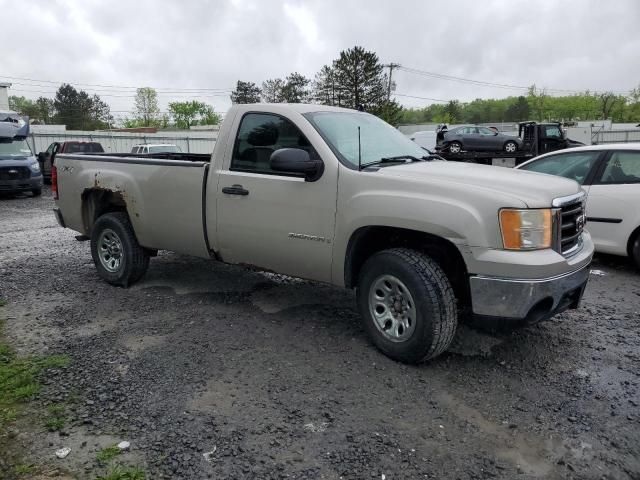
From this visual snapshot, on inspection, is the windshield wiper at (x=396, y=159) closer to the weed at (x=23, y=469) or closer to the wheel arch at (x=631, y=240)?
the weed at (x=23, y=469)

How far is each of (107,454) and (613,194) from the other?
6121 mm

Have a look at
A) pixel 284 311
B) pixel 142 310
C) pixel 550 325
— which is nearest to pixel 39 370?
pixel 142 310

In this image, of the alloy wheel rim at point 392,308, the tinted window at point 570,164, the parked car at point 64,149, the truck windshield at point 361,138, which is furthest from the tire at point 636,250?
the parked car at point 64,149

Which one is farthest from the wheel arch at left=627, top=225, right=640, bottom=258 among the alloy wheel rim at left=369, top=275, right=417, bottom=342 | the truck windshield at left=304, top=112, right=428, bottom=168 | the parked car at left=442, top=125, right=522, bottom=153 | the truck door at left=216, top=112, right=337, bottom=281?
the parked car at left=442, top=125, right=522, bottom=153

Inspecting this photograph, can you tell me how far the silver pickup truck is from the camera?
337cm

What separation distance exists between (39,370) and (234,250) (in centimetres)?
180

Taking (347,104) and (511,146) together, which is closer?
(511,146)

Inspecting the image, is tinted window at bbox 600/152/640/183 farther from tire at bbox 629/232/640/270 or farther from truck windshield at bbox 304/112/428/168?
truck windshield at bbox 304/112/428/168

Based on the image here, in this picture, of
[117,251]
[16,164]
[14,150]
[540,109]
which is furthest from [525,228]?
[540,109]

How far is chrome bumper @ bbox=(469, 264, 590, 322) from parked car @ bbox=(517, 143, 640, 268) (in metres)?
3.30

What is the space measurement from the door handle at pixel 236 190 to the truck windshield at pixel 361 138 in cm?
83

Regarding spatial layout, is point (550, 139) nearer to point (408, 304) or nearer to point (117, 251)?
point (117, 251)

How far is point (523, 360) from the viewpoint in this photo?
398cm

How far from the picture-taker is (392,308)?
3.86 m
